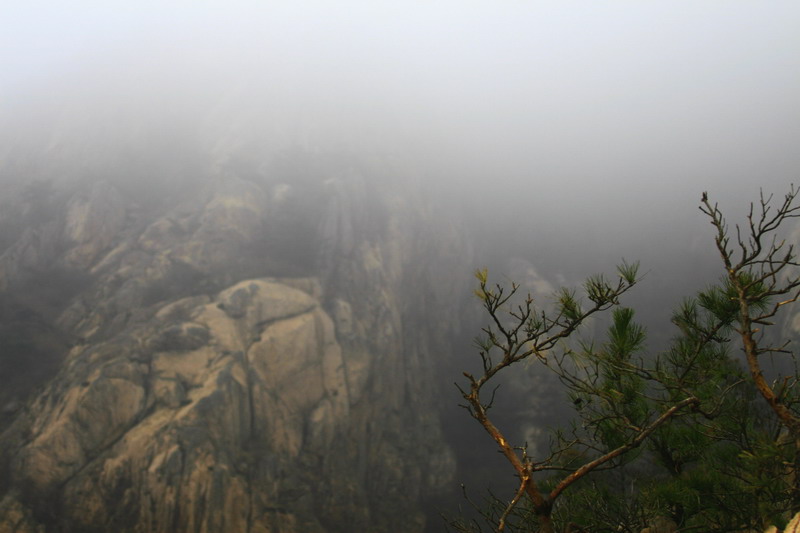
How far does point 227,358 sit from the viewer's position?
1639cm

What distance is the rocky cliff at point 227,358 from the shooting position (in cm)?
1397

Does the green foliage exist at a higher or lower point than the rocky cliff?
lower

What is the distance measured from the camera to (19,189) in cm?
2344

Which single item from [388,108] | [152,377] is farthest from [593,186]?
[152,377]

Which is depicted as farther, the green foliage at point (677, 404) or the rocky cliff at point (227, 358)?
the rocky cliff at point (227, 358)

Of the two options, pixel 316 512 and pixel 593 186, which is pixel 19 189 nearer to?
pixel 316 512

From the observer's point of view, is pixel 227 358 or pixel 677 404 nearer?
pixel 677 404

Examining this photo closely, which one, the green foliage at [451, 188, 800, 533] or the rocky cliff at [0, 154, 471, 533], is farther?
the rocky cliff at [0, 154, 471, 533]

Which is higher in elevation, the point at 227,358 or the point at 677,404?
the point at 227,358

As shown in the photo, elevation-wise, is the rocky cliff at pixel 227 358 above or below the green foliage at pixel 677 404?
above

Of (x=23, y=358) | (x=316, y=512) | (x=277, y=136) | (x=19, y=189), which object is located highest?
(x=277, y=136)

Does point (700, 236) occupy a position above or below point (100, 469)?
above

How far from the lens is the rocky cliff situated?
14.0 m

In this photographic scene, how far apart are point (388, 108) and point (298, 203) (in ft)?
44.9
